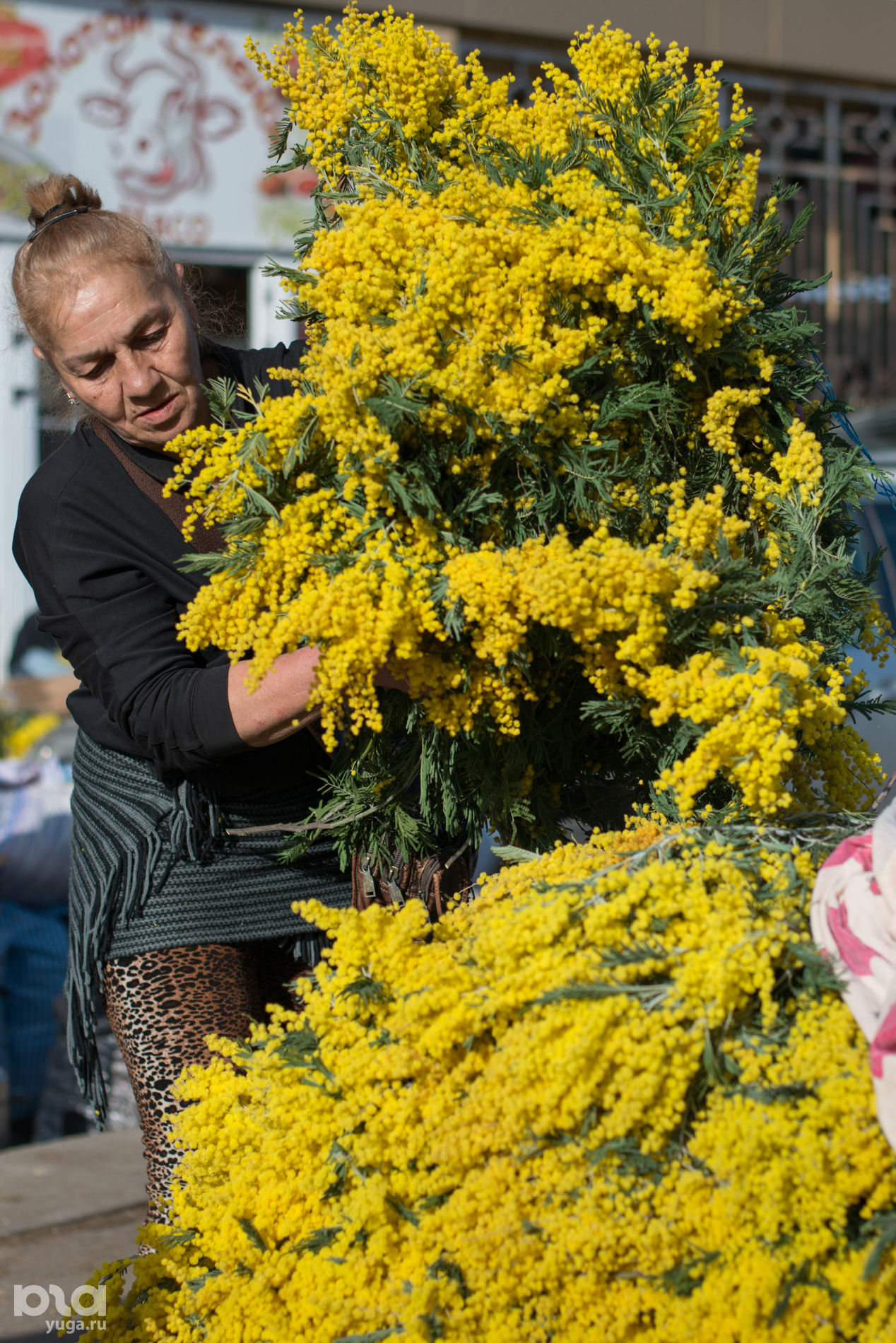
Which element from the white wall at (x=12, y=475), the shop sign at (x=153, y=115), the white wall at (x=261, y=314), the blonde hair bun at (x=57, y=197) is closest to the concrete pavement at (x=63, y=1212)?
the blonde hair bun at (x=57, y=197)

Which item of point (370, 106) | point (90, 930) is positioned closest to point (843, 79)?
point (370, 106)

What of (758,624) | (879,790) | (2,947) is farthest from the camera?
(2,947)

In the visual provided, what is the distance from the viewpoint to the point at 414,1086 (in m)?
1.14

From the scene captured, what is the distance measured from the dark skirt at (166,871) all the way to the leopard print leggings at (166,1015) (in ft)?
0.09

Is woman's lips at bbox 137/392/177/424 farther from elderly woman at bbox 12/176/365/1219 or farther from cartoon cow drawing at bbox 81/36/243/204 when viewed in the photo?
cartoon cow drawing at bbox 81/36/243/204

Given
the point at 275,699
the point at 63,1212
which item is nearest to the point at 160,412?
the point at 275,699

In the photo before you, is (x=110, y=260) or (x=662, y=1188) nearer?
(x=662, y=1188)

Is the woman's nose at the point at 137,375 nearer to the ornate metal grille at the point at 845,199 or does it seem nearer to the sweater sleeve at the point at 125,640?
the sweater sleeve at the point at 125,640

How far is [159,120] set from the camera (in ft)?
18.2

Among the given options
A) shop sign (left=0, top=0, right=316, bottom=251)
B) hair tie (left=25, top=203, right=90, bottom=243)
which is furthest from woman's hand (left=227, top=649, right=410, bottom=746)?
shop sign (left=0, top=0, right=316, bottom=251)

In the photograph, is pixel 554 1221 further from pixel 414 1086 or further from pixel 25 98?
pixel 25 98

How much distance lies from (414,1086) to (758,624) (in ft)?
2.12

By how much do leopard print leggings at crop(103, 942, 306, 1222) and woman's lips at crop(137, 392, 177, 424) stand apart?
80cm

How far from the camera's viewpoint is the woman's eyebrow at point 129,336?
59.6 inches
